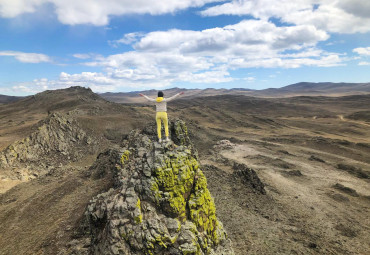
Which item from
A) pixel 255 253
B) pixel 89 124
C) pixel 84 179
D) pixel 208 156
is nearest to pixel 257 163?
pixel 208 156

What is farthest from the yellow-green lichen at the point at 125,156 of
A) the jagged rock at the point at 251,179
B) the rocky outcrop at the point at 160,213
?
the jagged rock at the point at 251,179

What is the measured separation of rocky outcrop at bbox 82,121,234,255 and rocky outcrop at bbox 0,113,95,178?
22.6 meters

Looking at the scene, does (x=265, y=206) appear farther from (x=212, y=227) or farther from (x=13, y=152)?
(x=13, y=152)

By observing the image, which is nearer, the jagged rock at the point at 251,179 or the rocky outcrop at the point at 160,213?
the rocky outcrop at the point at 160,213

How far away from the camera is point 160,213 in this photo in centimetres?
905

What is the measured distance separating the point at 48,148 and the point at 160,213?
2922 centimetres

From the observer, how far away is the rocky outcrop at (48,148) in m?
27.0

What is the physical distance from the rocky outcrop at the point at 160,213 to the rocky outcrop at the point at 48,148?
22.6 metres

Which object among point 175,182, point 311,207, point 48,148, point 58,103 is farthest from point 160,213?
point 58,103

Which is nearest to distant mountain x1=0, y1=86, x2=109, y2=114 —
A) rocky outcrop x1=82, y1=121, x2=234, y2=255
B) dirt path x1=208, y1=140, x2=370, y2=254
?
dirt path x1=208, y1=140, x2=370, y2=254

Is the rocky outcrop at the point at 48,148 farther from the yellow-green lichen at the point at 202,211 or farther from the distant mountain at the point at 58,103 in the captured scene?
the yellow-green lichen at the point at 202,211

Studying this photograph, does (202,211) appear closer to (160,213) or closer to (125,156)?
(160,213)

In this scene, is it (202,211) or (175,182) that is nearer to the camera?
(175,182)

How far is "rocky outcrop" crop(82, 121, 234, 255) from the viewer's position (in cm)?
807
